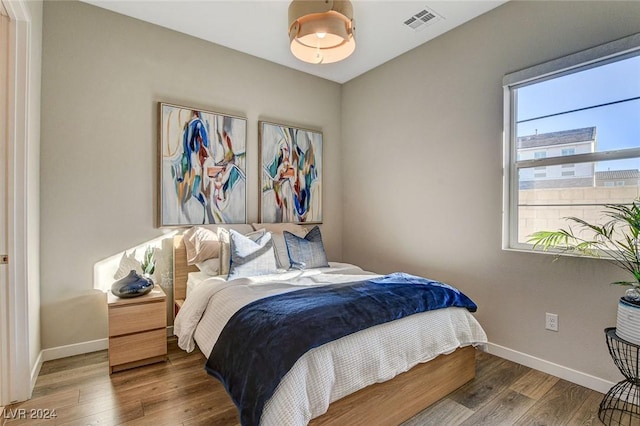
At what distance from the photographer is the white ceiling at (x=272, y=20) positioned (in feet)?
8.82

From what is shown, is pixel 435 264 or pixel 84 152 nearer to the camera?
pixel 84 152

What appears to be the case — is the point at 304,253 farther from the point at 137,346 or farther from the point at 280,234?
the point at 137,346

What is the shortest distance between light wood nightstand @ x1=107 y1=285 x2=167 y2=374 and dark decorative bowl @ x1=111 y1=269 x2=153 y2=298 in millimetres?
37

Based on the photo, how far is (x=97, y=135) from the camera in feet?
9.04

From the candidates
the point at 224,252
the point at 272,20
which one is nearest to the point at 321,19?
the point at 272,20

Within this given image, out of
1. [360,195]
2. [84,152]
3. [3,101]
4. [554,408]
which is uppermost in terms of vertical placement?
[3,101]

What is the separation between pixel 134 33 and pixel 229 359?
2.90m

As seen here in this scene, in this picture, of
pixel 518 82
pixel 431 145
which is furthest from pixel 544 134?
pixel 431 145

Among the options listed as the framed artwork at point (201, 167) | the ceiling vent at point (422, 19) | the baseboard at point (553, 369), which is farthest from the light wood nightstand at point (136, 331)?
the ceiling vent at point (422, 19)

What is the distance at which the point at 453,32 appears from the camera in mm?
3018

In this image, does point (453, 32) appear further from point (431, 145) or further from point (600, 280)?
point (600, 280)

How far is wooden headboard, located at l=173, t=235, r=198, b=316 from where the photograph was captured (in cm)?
298

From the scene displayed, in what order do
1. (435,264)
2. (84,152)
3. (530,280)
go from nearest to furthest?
(530,280) → (84,152) → (435,264)

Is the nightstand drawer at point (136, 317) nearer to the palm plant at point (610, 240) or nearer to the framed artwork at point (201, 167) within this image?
the framed artwork at point (201, 167)
